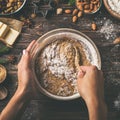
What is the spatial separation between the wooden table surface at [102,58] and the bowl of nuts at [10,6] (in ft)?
0.20

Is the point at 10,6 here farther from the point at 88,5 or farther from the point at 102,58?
the point at 102,58

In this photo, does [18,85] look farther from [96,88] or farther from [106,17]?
[106,17]

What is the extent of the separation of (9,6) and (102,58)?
67 centimetres

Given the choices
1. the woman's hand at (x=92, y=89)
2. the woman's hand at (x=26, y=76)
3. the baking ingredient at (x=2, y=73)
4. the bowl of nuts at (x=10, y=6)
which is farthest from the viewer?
the bowl of nuts at (x=10, y=6)

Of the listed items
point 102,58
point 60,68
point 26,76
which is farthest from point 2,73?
point 102,58

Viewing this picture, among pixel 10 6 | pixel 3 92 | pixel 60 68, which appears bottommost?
pixel 3 92

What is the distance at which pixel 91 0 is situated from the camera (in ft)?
8.95

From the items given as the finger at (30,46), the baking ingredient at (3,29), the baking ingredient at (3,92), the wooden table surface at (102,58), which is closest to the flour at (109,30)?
the wooden table surface at (102,58)

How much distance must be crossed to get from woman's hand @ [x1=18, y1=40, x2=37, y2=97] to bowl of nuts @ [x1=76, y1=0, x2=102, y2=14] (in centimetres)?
41

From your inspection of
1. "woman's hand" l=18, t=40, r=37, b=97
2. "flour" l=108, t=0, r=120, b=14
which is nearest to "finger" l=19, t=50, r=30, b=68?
"woman's hand" l=18, t=40, r=37, b=97

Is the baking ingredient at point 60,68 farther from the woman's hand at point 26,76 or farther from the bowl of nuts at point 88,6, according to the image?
the bowl of nuts at point 88,6

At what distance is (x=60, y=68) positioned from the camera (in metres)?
2.58

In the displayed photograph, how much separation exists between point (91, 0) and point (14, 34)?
53 centimetres

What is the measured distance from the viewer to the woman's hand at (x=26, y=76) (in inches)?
98.3
